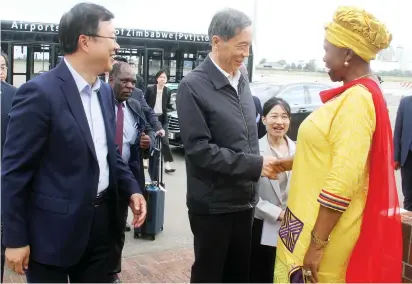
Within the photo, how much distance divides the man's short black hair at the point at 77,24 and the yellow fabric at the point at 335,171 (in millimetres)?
1103

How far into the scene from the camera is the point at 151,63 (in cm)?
1305

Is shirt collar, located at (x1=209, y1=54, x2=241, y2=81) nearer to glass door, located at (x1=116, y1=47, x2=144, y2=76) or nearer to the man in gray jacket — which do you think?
the man in gray jacket

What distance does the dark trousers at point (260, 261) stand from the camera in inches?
130

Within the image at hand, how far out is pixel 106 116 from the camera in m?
2.47

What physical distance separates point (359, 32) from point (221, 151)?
95 centimetres

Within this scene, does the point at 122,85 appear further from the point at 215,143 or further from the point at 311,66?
the point at 311,66

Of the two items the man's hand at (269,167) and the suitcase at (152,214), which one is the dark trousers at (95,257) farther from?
the suitcase at (152,214)

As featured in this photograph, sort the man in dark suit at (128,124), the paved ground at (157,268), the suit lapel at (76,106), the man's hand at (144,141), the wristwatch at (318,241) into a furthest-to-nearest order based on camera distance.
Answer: the man's hand at (144,141)
the man in dark suit at (128,124)
the paved ground at (157,268)
the suit lapel at (76,106)
the wristwatch at (318,241)

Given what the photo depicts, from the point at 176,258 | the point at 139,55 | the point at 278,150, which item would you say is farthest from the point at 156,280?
the point at 139,55

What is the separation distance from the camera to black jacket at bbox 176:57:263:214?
2607mm

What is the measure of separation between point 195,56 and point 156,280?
10.3 meters

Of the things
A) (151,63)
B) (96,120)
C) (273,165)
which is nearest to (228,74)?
(273,165)

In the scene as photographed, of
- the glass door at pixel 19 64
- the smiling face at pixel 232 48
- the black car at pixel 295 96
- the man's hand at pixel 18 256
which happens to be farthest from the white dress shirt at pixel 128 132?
the glass door at pixel 19 64

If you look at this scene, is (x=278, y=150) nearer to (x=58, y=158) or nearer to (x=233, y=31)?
(x=233, y=31)
